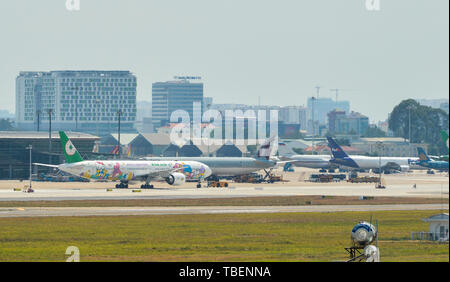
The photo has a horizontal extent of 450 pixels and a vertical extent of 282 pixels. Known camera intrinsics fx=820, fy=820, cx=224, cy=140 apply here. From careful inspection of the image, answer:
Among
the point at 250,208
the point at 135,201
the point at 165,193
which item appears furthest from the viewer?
the point at 165,193

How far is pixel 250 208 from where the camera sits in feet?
347

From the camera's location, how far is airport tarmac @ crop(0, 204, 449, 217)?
95.4 metres

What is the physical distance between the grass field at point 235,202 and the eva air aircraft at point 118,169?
3571 cm

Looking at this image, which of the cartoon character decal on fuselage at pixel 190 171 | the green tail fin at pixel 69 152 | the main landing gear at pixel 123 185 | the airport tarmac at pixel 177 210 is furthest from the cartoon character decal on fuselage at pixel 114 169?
the airport tarmac at pixel 177 210

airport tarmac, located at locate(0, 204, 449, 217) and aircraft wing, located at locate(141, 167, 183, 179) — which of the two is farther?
aircraft wing, located at locate(141, 167, 183, 179)

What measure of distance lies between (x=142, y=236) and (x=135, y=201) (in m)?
46.2

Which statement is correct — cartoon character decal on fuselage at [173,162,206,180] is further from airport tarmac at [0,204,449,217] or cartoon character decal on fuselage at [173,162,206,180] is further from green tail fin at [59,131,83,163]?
airport tarmac at [0,204,449,217]

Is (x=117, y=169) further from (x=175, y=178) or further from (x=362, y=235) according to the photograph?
(x=362, y=235)

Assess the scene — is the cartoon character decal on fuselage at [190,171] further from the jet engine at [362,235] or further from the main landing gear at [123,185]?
the jet engine at [362,235]

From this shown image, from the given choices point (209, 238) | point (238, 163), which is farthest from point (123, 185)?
point (209, 238)

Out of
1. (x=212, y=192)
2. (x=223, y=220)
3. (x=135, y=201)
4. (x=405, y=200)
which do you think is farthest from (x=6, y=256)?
(x=212, y=192)

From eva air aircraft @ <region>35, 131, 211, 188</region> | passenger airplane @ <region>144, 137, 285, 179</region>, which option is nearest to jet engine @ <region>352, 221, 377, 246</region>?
eva air aircraft @ <region>35, 131, 211, 188</region>

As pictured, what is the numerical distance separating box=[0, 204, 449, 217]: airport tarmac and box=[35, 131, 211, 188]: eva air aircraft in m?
50.3
